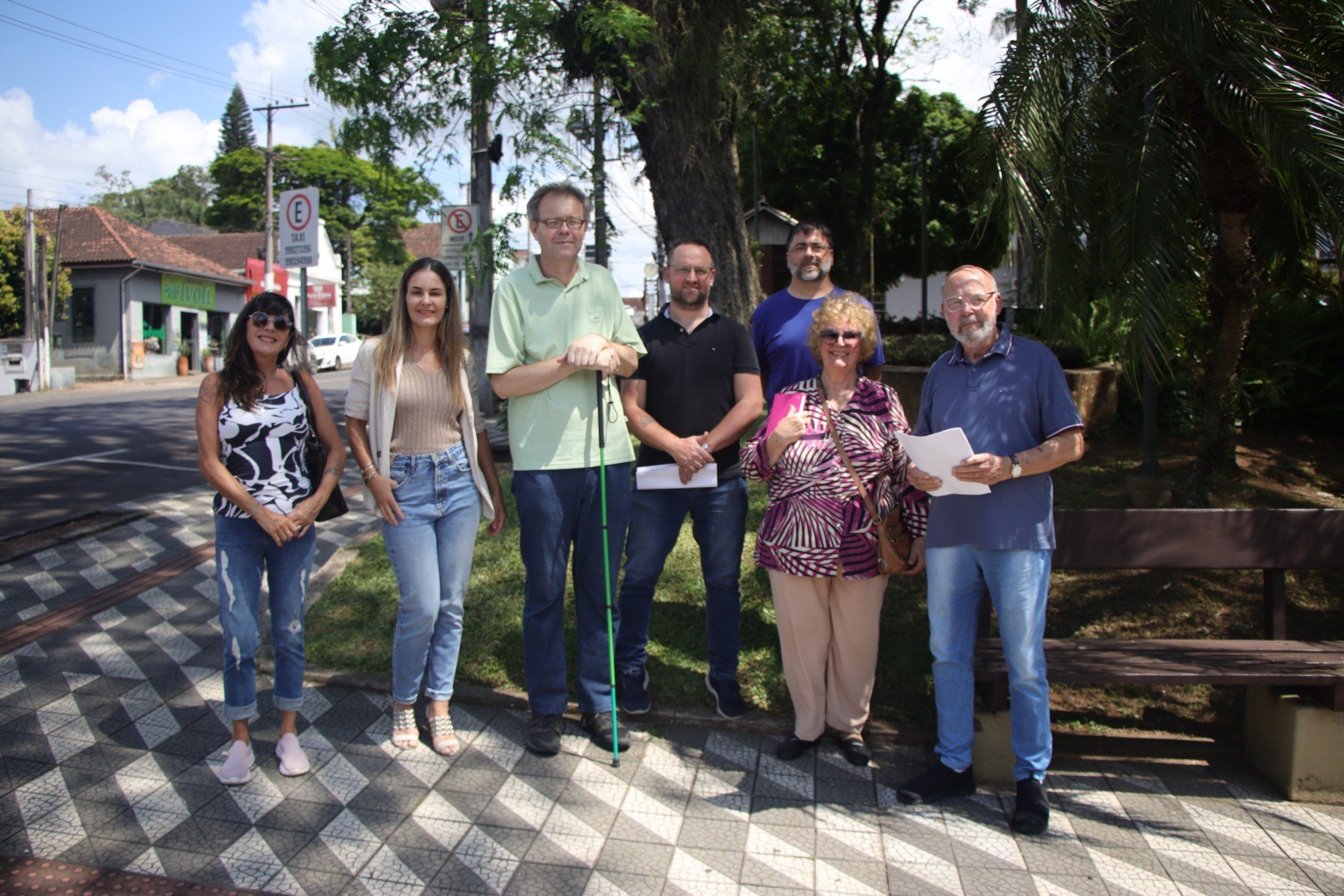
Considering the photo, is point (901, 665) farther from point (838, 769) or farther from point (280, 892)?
point (280, 892)

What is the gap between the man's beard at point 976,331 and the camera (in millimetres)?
3295

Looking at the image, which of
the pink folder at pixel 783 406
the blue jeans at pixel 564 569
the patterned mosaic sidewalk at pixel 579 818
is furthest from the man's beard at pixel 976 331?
the patterned mosaic sidewalk at pixel 579 818

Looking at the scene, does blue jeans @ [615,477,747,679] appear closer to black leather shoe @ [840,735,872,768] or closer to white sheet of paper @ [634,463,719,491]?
white sheet of paper @ [634,463,719,491]

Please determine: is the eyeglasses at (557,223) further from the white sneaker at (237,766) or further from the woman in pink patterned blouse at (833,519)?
the white sneaker at (237,766)

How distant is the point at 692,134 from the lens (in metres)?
7.52

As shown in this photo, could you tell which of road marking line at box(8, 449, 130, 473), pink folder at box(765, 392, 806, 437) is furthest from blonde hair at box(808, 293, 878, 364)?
road marking line at box(8, 449, 130, 473)

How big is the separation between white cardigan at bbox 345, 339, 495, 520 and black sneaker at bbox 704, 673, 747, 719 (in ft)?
4.21

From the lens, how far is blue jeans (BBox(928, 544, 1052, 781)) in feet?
10.7

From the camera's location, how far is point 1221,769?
12.2 feet

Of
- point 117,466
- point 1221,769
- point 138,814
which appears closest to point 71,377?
point 117,466

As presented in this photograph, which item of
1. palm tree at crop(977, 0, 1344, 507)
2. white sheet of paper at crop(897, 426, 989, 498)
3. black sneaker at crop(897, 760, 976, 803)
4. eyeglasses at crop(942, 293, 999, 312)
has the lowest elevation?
black sneaker at crop(897, 760, 976, 803)

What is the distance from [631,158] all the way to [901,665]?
6.31 metres

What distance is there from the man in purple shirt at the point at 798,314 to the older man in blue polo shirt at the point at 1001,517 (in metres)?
0.71

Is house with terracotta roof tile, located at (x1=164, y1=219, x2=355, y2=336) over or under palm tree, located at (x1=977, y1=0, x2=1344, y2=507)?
over
